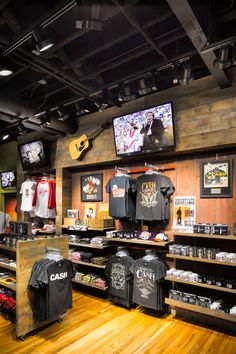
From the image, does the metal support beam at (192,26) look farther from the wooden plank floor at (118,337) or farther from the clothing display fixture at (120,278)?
the wooden plank floor at (118,337)

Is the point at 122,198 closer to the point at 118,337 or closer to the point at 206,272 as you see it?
the point at 206,272

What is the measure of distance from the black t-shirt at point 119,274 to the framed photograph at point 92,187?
1.46 m

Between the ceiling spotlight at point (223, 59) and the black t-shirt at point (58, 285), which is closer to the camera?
the ceiling spotlight at point (223, 59)

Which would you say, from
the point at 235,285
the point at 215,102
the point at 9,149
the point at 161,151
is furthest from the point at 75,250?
the point at 9,149

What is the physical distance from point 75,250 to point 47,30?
13.0 ft

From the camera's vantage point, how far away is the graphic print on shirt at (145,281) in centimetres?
388

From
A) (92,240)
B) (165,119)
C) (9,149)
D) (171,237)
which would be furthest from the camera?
(9,149)

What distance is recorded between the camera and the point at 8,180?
319 inches

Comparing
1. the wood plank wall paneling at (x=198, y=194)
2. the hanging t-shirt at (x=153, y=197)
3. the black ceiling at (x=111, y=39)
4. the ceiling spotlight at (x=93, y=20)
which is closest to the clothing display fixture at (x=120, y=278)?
the hanging t-shirt at (x=153, y=197)

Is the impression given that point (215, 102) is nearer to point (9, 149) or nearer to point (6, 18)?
point (6, 18)

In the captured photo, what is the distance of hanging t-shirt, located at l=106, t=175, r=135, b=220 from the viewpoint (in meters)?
4.47

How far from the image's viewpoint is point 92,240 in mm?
4824

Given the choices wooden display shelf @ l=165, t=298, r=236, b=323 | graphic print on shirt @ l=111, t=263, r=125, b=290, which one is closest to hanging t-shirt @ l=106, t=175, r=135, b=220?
graphic print on shirt @ l=111, t=263, r=125, b=290

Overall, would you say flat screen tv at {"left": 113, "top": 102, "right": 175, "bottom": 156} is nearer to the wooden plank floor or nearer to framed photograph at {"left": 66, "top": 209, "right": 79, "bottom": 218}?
framed photograph at {"left": 66, "top": 209, "right": 79, "bottom": 218}
